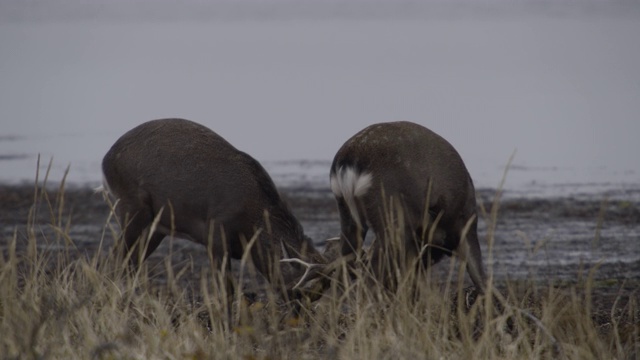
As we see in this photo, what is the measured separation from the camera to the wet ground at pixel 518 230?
12.1 m

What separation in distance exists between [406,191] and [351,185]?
0.42 meters

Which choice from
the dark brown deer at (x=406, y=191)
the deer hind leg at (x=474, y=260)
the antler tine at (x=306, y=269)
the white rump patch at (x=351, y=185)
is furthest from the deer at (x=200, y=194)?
the deer hind leg at (x=474, y=260)

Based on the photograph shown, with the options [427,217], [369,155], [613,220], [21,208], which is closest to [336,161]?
[369,155]

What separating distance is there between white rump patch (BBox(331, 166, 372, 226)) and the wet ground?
210cm

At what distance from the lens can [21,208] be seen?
16.6 m

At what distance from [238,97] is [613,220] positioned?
1704cm

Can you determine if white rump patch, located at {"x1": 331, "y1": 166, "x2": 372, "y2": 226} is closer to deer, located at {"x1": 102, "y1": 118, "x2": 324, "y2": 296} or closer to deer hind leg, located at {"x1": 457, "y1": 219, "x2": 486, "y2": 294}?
deer, located at {"x1": 102, "y1": 118, "x2": 324, "y2": 296}

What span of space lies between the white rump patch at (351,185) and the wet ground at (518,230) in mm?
2096

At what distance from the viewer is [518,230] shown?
1150 centimetres

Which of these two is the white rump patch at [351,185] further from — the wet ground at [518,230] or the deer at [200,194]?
the wet ground at [518,230]

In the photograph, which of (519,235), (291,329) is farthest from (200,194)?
(519,235)

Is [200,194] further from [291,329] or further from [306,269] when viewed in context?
[291,329]

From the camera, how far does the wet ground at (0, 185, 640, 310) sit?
476 inches

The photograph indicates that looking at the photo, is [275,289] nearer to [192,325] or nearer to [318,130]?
[192,325]
